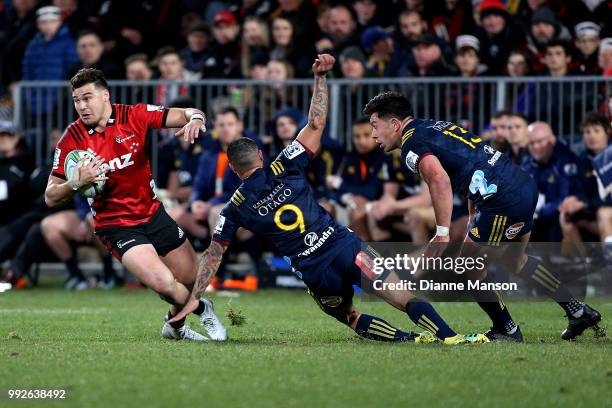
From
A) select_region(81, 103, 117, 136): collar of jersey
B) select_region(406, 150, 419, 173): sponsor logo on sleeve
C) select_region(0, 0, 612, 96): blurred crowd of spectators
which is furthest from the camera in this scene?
select_region(0, 0, 612, 96): blurred crowd of spectators

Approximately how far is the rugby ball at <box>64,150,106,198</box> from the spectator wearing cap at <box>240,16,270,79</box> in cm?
816

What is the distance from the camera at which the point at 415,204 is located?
15.7 meters

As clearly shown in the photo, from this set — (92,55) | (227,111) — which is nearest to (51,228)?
(92,55)

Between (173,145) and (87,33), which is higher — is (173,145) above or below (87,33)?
below

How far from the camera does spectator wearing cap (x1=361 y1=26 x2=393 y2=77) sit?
17.6 m

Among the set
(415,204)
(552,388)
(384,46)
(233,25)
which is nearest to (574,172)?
(415,204)

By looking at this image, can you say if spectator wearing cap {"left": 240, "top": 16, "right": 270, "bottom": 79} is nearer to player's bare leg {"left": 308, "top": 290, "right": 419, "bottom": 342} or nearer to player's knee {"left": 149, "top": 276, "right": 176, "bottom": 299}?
player's knee {"left": 149, "top": 276, "right": 176, "bottom": 299}

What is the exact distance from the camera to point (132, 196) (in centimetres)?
A: 1069

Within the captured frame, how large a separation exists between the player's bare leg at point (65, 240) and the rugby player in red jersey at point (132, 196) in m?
6.60

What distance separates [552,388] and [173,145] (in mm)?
10989

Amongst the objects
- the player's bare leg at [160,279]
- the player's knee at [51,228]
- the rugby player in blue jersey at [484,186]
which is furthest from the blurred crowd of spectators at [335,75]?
the player's bare leg at [160,279]

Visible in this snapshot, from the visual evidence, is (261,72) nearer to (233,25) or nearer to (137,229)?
(233,25)

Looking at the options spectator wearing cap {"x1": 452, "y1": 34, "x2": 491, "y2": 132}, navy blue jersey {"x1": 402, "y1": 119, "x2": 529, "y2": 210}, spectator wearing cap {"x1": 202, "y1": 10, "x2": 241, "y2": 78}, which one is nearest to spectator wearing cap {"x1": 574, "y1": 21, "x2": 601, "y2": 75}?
spectator wearing cap {"x1": 452, "y1": 34, "x2": 491, "y2": 132}

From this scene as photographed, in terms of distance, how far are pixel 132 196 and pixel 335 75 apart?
7604 millimetres
